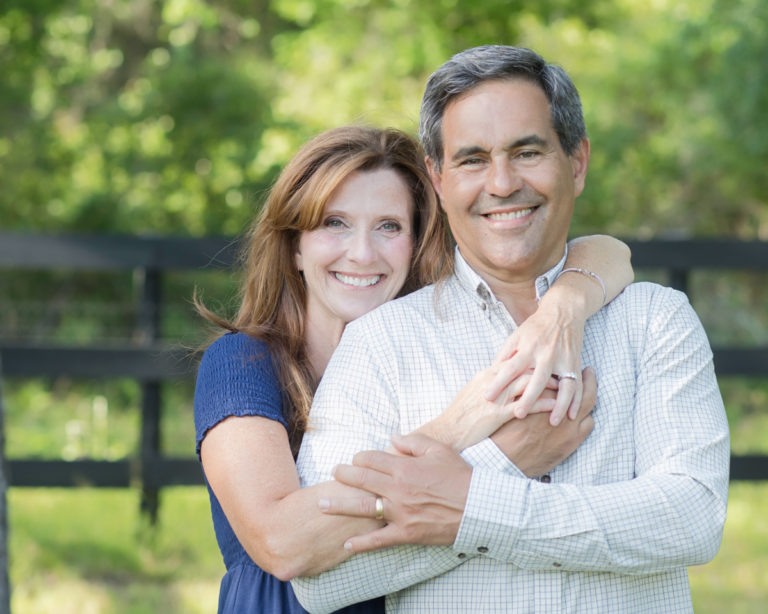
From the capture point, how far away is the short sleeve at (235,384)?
2.05 meters

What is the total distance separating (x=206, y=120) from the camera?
373 inches

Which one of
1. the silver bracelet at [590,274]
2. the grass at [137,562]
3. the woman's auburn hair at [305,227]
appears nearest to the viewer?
the silver bracelet at [590,274]

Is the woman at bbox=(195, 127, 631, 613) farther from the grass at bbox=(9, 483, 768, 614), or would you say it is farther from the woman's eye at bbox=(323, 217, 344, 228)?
the grass at bbox=(9, 483, 768, 614)

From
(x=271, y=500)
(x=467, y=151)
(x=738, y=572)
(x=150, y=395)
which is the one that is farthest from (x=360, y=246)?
(x=738, y=572)

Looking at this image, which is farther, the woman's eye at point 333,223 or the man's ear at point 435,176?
the woman's eye at point 333,223

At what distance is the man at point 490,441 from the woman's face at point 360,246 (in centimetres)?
15

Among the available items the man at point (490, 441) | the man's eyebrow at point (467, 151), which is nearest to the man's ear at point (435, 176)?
the man at point (490, 441)

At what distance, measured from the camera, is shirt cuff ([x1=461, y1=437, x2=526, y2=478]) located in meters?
1.90

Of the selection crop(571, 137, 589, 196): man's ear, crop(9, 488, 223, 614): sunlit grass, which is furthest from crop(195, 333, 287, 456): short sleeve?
crop(9, 488, 223, 614): sunlit grass

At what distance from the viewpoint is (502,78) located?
6.83ft

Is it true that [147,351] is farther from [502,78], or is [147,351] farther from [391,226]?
[502,78]

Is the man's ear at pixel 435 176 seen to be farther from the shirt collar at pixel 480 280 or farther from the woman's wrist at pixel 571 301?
the woman's wrist at pixel 571 301

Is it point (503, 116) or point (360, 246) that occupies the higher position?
point (503, 116)

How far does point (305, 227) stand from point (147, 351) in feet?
8.88
